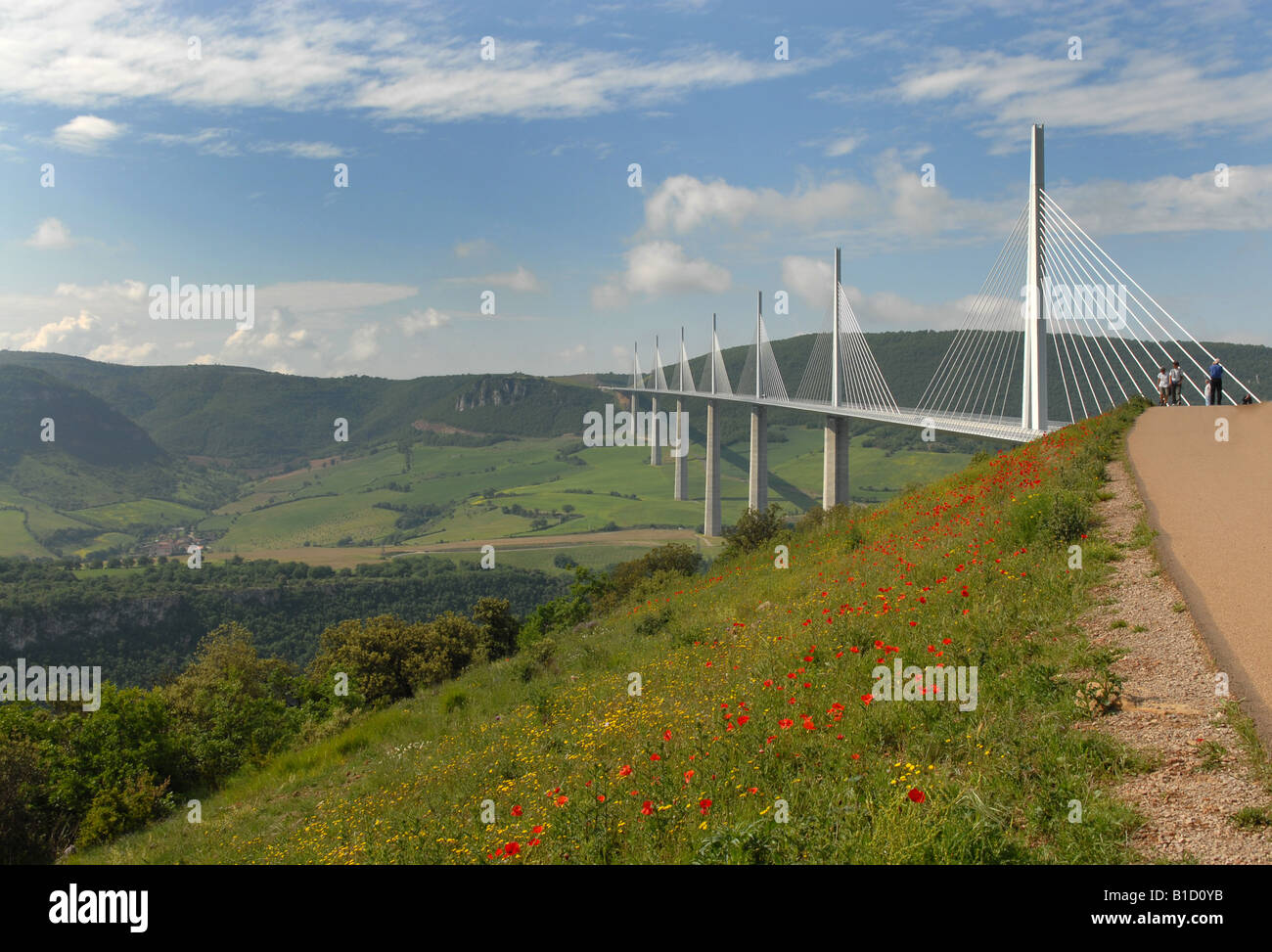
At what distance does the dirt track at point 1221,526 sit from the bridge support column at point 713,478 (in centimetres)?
7470

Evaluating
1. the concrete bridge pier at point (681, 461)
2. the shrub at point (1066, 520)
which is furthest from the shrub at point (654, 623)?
the concrete bridge pier at point (681, 461)

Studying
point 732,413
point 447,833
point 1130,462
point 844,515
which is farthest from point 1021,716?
point 732,413

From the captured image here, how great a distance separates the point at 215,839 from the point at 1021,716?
10010 mm

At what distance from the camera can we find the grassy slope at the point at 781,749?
442 cm

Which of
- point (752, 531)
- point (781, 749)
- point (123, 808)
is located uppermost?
point (781, 749)

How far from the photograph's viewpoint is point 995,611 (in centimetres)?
746

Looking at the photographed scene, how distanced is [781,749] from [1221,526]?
7298mm

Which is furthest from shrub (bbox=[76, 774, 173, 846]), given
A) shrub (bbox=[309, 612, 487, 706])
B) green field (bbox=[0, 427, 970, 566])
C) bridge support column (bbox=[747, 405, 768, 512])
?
green field (bbox=[0, 427, 970, 566])

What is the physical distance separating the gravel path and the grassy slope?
0.21 m

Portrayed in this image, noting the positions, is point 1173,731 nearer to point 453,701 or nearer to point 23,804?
point 453,701

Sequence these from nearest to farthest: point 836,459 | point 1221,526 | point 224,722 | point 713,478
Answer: point 1221,526
point 224,722
point 836,459
point 713,478

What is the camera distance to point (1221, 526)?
30.9 feet

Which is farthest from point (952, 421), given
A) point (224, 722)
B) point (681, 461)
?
point (681, 461)
